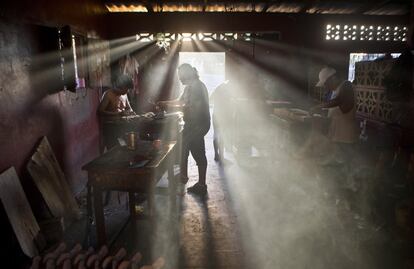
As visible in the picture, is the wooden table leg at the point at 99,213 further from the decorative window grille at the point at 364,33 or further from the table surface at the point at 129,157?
the decorative window grille at the point at 364,33

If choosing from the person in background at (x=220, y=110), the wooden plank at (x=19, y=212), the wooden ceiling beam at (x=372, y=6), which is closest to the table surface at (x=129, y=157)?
the wooden plank at (x=19, y=212)

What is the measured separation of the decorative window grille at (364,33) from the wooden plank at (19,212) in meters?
9.09

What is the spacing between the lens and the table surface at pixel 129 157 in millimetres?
3706

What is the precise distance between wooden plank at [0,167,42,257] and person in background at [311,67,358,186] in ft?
16.9

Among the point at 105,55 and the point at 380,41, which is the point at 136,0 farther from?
the point at 380,41

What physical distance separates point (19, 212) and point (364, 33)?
10072 millimetres

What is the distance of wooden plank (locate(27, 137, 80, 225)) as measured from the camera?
15.4 feet

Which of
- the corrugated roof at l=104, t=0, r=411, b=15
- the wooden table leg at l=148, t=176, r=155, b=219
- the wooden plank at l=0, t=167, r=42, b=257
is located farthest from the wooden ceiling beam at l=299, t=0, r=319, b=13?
the wooden plank at l=0, t=167, r=42, b=257

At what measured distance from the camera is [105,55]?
859 centimetres

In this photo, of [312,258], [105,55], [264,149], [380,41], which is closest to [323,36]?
[380,41]

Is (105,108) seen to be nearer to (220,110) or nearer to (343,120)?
(220,110)

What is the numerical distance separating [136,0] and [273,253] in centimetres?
686

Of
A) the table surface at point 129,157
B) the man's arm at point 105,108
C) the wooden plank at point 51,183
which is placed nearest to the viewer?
the table surface at point 129,157

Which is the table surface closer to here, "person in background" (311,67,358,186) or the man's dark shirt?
the man's dark shirt
